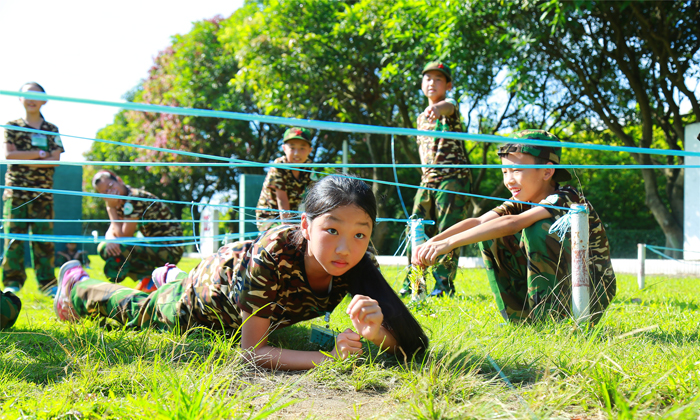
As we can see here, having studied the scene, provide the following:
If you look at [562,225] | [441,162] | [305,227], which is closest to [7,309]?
[305,227]

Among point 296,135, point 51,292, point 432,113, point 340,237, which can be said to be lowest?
point 51,292

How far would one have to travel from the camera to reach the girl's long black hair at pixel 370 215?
2.11 m

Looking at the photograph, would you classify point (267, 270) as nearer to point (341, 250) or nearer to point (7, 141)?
point (341, 250)

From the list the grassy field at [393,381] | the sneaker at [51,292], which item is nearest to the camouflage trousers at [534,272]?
the grassy field at [393,381]

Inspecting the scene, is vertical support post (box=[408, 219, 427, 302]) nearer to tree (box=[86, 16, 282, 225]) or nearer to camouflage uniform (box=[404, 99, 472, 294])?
camouflage uniform (box=[404, 99, 472, 294])

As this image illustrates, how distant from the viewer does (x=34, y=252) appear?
5258 mm

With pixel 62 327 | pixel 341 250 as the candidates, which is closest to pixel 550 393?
pixel 341 250

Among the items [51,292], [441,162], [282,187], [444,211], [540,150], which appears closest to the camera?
[540,150]

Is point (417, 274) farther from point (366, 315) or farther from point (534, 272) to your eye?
point (366, 315)

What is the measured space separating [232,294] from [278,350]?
15.6 inches

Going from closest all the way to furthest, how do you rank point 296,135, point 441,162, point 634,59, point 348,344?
1. point 348,344
2. point 441,162
3. point 296,135
4. point 634,59

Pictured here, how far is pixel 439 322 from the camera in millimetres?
2869

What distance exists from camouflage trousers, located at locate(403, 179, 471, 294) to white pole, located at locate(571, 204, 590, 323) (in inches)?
69.0

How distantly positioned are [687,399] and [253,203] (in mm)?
10794
